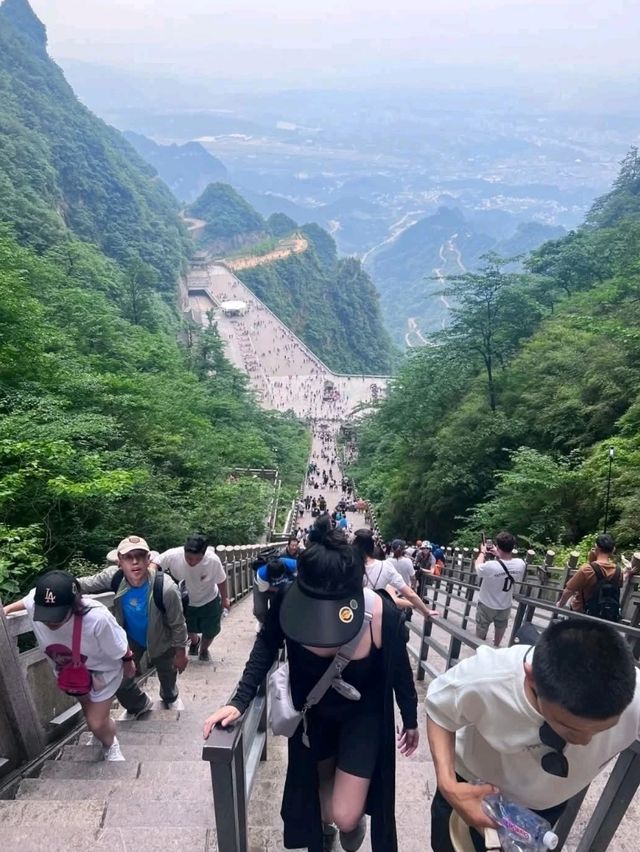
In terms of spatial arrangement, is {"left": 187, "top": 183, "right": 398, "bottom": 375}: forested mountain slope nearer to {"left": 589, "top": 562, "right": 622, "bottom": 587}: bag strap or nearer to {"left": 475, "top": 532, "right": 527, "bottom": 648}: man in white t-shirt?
{"left": 475, "top": 532, "right": 527, "bottom": 648}: man in white t-shirt

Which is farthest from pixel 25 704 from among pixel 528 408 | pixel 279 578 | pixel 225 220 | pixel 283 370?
pixel 225 220

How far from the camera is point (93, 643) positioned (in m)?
3.08

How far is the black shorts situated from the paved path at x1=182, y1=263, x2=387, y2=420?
49251mm

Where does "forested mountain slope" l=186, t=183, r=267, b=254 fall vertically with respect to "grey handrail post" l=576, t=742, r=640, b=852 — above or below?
above

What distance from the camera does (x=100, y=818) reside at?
2541mm

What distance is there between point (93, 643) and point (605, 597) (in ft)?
12.5

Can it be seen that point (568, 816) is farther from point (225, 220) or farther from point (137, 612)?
point (225, 220)

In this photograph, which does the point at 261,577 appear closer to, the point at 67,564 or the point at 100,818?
the point at 100,818

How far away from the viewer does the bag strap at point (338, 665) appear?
2168 mm

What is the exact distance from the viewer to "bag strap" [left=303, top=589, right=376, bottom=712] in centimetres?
217

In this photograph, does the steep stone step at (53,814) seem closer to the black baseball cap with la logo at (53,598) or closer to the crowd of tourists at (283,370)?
the black baseball cap with la logo at (53,598)

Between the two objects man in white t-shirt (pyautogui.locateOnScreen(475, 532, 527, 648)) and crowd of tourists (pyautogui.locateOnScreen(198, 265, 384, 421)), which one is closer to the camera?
man in white t-shirt (pyautogui.locateOnScreen(475, 532, 527, 648))

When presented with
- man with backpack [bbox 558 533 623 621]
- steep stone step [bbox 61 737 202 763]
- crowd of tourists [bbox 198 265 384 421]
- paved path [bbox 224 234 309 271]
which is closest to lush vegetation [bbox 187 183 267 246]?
paved path [bbox 224 234 309 271]

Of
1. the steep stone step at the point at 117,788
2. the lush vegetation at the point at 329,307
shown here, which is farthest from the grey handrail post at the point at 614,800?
the lush vegetation at the point at 329,307
